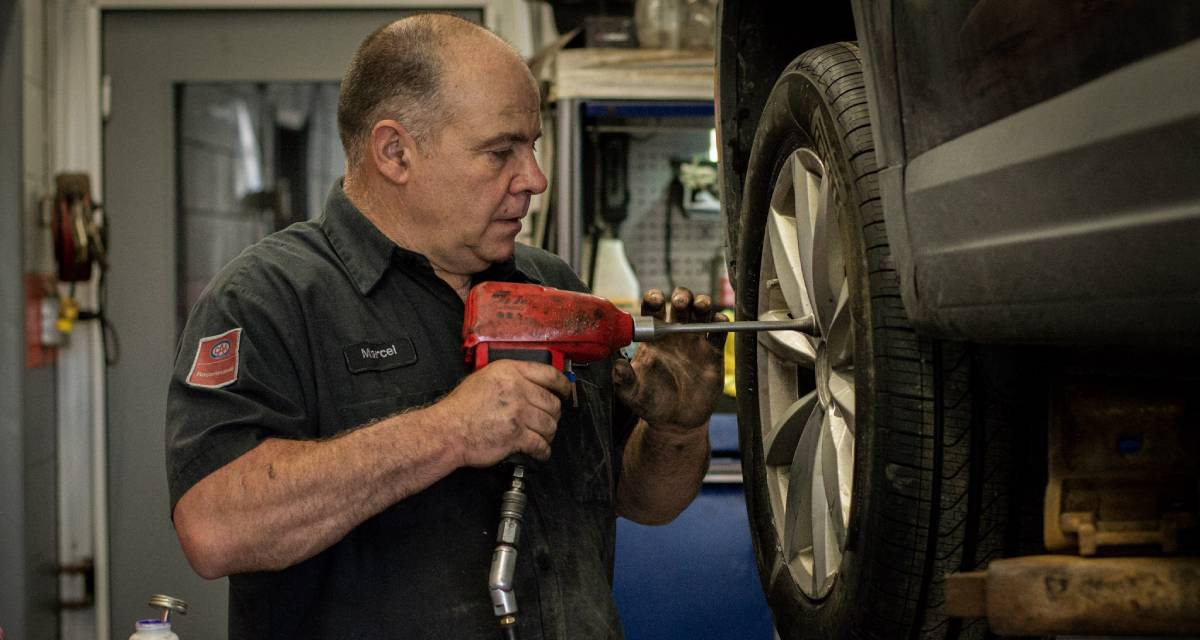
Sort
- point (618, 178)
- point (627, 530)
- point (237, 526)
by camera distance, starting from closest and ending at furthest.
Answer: point (237, 526) → point (627, 530) → point (618, 178)

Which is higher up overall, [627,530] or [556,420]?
[556,420]

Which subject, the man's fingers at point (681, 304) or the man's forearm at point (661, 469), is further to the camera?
the man's forearm at point (661, 469)

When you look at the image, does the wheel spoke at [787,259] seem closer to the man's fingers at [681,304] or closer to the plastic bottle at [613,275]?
the man's fingers at [681,304]

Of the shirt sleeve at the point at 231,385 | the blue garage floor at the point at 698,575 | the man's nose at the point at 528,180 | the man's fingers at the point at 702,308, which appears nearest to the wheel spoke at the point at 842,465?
the man's fingers at the point at 702,308

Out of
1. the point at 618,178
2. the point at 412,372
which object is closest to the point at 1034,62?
the point at 412,372

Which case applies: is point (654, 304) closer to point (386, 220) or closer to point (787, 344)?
point (787, 344)

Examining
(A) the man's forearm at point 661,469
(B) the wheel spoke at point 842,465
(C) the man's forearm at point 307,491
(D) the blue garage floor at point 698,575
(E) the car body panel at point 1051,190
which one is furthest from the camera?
(D) the blue garage floor at point 698,575

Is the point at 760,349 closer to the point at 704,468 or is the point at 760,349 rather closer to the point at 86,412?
the point at 704,468

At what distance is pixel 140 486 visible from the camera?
435 cm

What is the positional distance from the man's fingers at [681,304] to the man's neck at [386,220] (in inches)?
14.2

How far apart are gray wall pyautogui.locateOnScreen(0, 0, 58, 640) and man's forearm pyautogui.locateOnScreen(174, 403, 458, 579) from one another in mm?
2336

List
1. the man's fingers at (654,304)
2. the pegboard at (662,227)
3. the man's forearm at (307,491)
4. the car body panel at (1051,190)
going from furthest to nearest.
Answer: the pegboard at (662,227), the man's fingers at (654,304), the man's forearm at (307,491), the car body panel at (1051,190)

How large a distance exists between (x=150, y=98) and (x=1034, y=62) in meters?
4.01

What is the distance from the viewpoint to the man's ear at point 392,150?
185 cm
